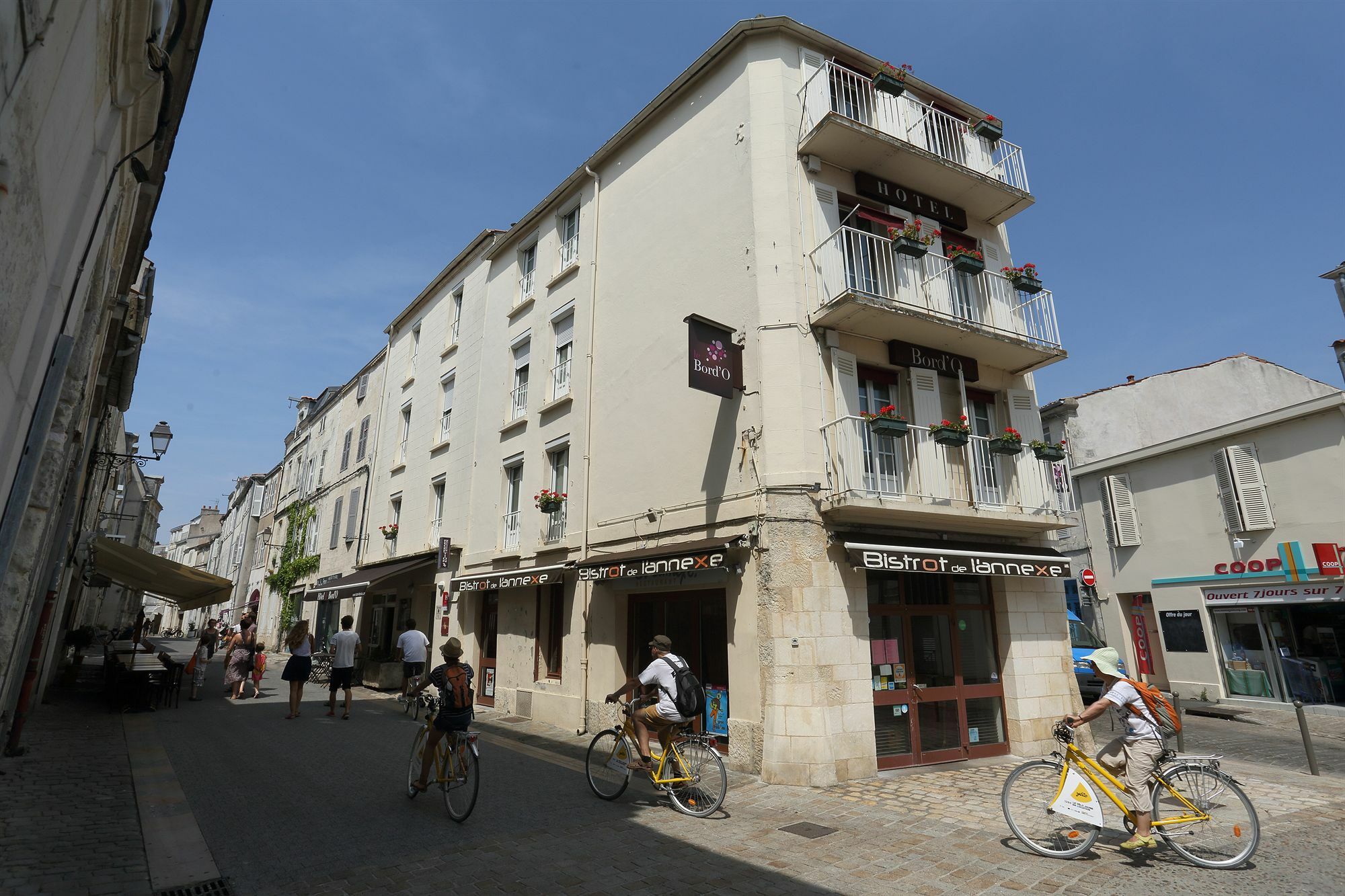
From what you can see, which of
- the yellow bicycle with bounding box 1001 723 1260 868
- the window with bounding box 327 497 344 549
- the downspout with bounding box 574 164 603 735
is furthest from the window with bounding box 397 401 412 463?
the yellow bicycle with bounding box 1001 723 1260 868

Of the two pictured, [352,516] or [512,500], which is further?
[352,516]

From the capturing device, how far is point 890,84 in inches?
411

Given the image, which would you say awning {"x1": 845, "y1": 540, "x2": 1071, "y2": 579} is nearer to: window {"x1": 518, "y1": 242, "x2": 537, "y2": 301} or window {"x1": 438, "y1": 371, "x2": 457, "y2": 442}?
window {"x1": 518, "y1": 242, "x2": 537, "y2": 301}

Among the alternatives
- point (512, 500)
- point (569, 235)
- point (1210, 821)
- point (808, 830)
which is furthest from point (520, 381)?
point (1210, 821)

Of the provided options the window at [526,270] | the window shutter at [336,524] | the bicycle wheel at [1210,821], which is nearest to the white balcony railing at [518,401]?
the window at [526,270]

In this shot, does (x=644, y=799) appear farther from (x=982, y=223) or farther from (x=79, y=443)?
(x=982, y=223)

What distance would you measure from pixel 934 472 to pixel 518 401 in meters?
9.49

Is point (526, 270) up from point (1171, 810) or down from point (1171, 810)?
up

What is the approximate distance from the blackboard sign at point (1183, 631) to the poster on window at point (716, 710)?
1396 cm

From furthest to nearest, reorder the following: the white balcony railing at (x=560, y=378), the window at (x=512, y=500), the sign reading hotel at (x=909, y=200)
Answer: the window at (x=512, y=500) → the white balcony railing at (x=560, y=378) → the sign reading hotel at (x=909, y=200)

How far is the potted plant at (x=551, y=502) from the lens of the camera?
13195mm

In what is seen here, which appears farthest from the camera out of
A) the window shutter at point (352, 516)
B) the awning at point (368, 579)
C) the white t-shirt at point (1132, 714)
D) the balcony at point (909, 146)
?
the window shutter at point (352, 516)

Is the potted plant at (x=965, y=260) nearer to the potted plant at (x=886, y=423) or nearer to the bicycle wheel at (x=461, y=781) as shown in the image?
the potted plant at (x=886, y=423)

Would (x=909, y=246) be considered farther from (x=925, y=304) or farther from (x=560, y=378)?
(x=560, y=378)
